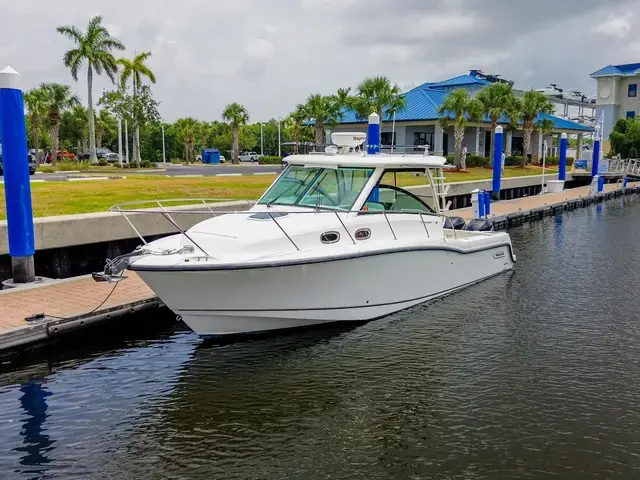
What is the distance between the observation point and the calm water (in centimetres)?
529

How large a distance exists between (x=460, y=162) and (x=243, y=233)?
33.2 m

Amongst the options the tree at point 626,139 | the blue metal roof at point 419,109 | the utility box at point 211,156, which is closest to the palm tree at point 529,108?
the blue metal roof at point 419,109

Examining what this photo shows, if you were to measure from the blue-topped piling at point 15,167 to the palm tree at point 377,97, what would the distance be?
30.4 m

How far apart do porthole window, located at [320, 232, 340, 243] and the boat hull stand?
0.41m

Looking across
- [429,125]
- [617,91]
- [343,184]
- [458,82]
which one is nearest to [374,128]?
[343,184]

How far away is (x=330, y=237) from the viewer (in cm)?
835

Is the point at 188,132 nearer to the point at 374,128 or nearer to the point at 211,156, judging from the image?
the point at 211,156

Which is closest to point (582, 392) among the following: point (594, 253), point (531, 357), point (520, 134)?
point (531, 357)

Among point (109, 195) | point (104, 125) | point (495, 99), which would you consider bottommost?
point (109, 195)

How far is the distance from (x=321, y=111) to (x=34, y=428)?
130ft

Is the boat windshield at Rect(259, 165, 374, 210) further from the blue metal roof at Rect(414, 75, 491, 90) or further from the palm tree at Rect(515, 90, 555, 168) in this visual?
the blue metal roof at Rect(414, 75, 491, 90)

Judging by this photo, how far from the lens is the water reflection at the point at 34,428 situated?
534cm

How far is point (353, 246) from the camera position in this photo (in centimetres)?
836

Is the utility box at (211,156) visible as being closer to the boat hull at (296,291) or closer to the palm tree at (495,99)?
the palm tree at (495,99)
